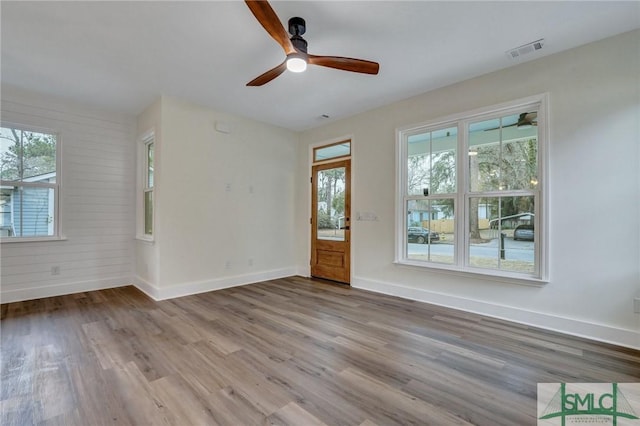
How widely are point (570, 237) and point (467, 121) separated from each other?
1664mm

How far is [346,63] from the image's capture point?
2.61 meters

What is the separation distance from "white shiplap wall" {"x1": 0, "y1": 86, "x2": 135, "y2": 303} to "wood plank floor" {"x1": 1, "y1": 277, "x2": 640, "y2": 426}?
1.98ft

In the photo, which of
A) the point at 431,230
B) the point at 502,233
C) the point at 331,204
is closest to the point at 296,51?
the point at 431,230

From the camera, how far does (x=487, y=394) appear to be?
1.92 m

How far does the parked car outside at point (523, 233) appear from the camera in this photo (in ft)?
10.4

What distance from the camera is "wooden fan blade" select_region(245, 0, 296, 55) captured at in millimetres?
1897

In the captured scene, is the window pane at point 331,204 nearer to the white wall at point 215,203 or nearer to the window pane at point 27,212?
the white wall at point 215,203

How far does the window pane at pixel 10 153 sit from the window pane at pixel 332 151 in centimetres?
424

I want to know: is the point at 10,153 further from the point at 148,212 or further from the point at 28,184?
the point at 148,212

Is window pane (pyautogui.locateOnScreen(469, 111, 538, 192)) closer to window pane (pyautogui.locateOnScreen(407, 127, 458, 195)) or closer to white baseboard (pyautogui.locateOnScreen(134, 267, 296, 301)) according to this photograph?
window pane (pyautogui.locateOnScreen(407, 127, 458, 195))

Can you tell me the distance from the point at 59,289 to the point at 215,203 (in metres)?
2.45

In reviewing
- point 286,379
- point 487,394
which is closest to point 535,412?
point 487,394

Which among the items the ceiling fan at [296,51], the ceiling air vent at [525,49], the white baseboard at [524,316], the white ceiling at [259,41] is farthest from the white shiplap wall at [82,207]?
the ceiling air vent at [525,49]

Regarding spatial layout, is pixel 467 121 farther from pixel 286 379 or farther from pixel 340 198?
pixel 286 379
